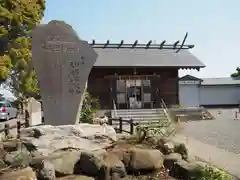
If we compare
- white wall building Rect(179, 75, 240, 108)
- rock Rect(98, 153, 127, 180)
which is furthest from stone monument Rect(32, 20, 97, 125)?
white wall building Rect(179, 75, 240, 108)

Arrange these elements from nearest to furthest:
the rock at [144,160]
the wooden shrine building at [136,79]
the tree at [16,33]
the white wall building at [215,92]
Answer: the rock at [144,160] < the tree at [16,33] < the wooden shrine building at [136,79] < the white wall building at [215,92]

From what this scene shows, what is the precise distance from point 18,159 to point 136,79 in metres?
22.4

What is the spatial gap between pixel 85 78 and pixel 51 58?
103 cm

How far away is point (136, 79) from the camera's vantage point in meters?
28.4

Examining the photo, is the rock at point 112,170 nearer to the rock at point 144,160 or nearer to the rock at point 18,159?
the rock at point 144,160

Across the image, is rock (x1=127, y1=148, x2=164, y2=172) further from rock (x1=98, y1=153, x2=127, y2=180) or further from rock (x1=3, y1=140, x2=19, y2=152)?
rock (x1=3, y1=140, x2=19, y2=152)

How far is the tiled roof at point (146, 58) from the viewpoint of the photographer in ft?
91.0

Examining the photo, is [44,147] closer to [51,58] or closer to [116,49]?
[51,58]

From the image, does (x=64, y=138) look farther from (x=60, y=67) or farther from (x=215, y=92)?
(x=215, y=92)

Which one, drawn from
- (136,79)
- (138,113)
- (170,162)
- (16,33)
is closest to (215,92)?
(136,79)

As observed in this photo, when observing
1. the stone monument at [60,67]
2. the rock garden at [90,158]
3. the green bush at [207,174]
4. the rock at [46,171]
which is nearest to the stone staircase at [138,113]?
the stone monument at [60,67]

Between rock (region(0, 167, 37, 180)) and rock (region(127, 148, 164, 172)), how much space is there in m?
2.10

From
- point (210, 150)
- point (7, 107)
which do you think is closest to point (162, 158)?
point (210, 150)

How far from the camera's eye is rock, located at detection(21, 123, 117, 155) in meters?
7.26
